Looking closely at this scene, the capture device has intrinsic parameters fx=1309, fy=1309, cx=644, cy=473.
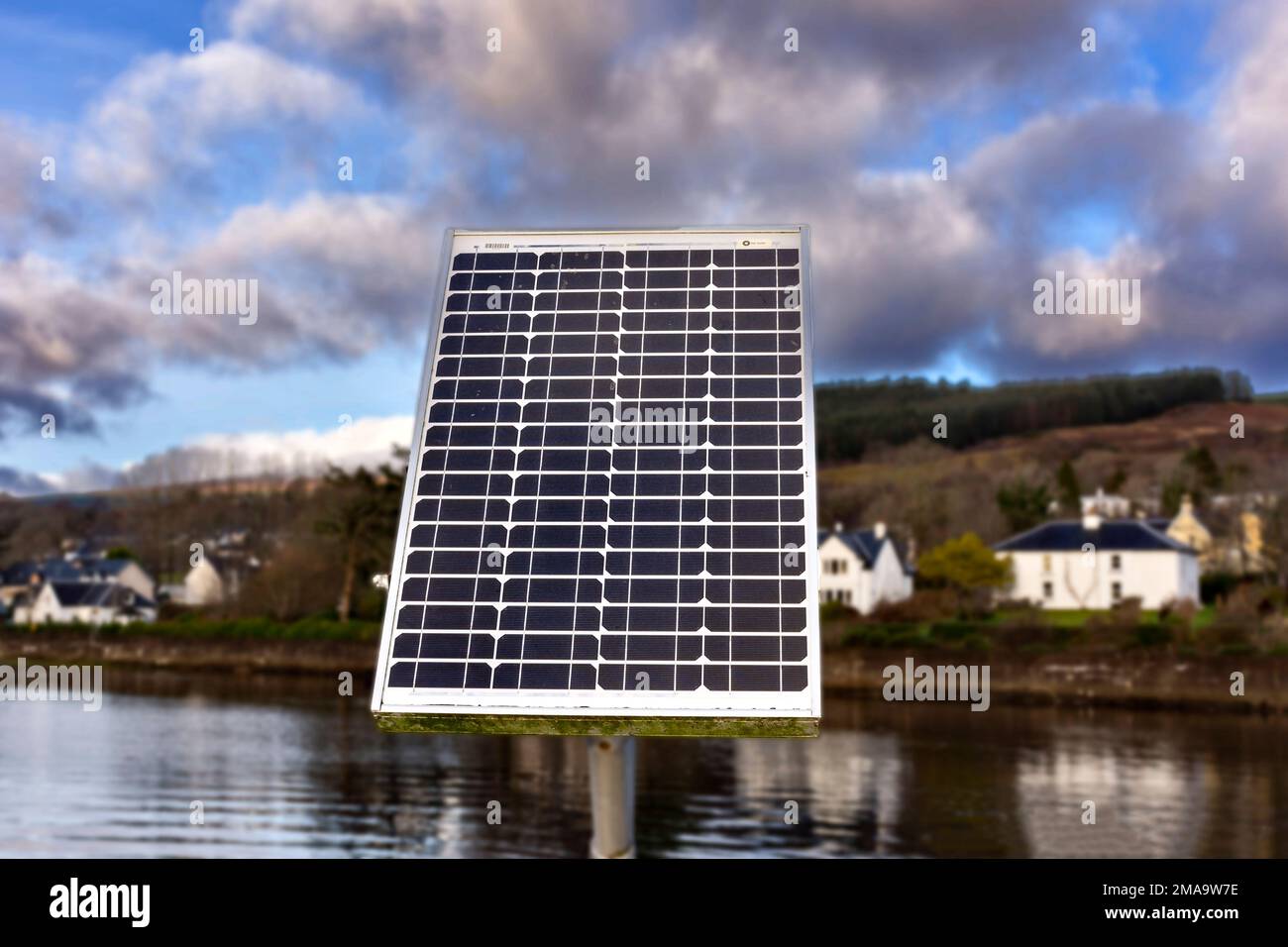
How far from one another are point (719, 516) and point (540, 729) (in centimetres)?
287

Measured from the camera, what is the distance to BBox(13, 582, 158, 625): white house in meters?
135

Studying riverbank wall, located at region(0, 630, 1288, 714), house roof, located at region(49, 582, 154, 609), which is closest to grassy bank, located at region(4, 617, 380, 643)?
riverbank wall, located at region(0, 630, 1288, 714)

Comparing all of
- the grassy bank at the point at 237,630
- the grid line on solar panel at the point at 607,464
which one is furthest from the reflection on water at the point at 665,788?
the grid line on solar panel at the point at 607,464

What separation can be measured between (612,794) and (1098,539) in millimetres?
111749

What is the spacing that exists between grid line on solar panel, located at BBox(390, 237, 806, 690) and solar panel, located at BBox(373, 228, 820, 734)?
0.02 metres

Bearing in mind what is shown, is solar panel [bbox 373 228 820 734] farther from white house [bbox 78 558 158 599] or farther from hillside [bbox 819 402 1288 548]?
white house [bbox 78 558 158 599]

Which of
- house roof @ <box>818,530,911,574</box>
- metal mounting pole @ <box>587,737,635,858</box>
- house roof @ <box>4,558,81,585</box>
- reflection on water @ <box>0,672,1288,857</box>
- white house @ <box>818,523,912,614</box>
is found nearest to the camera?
metal mounting pole @ <box>587,737,635,858</box>

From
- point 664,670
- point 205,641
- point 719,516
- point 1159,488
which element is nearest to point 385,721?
point 664,670

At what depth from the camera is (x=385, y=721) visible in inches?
501

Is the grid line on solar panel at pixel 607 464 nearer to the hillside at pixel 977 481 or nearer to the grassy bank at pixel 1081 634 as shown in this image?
the grassy bank at pixel 1081 634

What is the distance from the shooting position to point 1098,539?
118 metres

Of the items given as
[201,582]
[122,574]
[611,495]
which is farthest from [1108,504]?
[611,495]

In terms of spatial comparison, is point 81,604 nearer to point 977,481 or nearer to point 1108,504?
point 977,481
